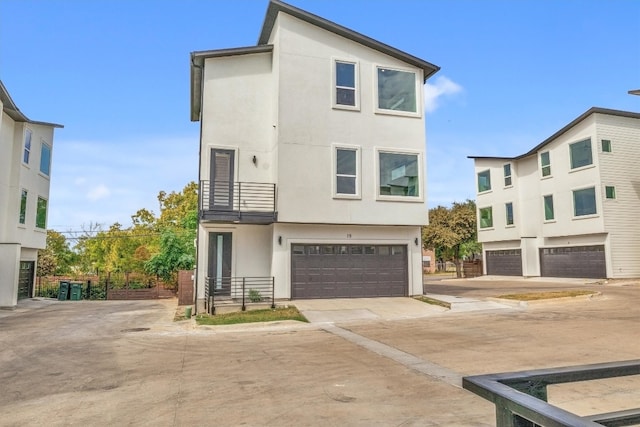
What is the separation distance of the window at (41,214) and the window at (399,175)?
1948cm

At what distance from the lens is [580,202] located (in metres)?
28.6

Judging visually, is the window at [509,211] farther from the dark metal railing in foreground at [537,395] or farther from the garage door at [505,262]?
the dark metal railing in foreground at [537,395]

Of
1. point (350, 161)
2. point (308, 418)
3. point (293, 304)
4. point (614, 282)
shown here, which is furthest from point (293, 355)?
point (614, 282)

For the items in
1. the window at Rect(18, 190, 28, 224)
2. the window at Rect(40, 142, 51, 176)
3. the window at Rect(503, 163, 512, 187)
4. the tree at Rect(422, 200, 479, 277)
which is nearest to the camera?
the window at Rect(18, 190, 28, 224)

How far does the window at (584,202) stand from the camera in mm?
27609

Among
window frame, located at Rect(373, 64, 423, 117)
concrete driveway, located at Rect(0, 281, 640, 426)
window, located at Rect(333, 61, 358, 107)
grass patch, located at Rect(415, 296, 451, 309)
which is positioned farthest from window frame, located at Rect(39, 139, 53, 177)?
grass patch, located at Rect(415, 296, 451, 309)

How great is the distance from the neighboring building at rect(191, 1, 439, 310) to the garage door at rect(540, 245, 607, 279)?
15656 millimetres

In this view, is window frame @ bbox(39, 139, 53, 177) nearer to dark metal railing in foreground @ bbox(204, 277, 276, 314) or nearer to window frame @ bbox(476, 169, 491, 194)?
dark metal railing in foreground @ bbox(204, 277, 276, 314)

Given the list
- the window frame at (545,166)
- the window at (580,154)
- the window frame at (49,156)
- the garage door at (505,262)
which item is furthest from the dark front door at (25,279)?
the window at (580,154)

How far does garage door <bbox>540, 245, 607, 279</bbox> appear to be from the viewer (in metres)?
27.4

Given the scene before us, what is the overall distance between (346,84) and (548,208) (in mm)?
20327

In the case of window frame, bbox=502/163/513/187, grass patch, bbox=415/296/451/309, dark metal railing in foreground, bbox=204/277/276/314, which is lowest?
grass patch, bbox=415/296/451/309

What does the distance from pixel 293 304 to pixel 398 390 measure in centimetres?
1030

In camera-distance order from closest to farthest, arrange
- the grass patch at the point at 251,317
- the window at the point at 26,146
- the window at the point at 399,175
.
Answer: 1. the grass patch at the point at 251,317
2. the window at the point at 399,175
3. the window at the point at 26,146
